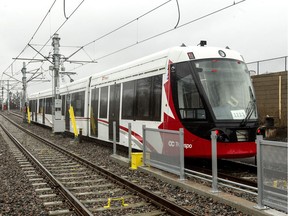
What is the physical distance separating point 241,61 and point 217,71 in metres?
1.04

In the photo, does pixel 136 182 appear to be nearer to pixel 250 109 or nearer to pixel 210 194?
pixel 210 194

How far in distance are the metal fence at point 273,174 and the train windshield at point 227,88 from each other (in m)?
3.55

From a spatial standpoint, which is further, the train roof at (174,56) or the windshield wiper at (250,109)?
the train roof at (174,56)

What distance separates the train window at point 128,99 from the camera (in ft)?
40.7

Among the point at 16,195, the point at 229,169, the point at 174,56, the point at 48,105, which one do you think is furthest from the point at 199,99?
the point at 48,105

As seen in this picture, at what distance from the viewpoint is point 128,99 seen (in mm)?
12672

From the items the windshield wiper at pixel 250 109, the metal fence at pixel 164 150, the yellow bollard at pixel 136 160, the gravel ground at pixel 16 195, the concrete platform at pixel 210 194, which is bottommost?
the gravel ground at pixel 16 195

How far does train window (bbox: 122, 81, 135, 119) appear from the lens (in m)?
12.4

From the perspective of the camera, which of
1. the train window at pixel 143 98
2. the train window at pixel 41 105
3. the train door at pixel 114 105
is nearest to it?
the train window at pixel 143 98

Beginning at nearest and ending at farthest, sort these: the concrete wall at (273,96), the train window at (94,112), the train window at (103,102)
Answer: the train window at (103,102), the train window at (94,112), the concrete wall at (273,96)

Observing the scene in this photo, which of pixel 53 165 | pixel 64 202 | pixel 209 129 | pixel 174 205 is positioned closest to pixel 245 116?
pixel 209 129

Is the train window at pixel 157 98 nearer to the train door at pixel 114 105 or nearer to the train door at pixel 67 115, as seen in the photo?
the train door at pixel 114 105

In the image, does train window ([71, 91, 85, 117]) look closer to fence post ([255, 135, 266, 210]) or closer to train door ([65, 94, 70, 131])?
train door ([65, 94, 70, 131])

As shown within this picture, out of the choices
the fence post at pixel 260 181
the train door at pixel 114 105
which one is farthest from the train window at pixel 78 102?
the fence post at pixel 260 181
